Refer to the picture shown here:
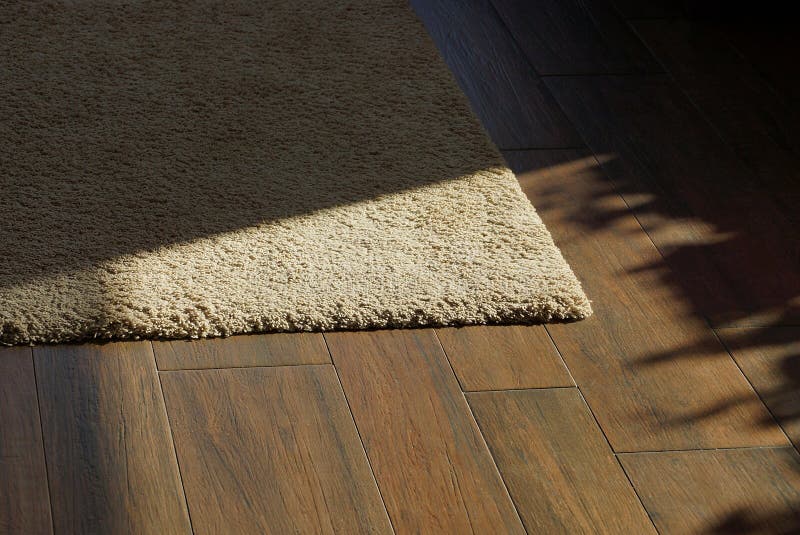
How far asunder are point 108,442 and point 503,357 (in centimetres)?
71

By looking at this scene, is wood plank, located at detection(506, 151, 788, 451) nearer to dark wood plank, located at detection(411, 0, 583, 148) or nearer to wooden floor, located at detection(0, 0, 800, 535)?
wooden floor, located at detection(0, 0, 800, 535)

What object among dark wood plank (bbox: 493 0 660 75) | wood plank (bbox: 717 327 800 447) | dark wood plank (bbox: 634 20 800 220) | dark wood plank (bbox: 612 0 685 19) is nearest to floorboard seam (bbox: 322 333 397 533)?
wood plank (bbox: 717 327 800 447)

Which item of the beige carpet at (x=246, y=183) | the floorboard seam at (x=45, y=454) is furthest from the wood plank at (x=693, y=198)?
the floorboard seam at (x=45, y=454)

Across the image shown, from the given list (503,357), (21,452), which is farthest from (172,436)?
(503,357)

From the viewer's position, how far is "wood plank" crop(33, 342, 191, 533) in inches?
61.7

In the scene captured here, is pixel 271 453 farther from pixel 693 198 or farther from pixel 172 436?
pixel 693 198

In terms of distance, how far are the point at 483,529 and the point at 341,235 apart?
2.57 feet

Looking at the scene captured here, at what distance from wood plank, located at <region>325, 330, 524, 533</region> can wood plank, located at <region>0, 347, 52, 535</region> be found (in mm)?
506

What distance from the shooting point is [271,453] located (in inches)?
66.9

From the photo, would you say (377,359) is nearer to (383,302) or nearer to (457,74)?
(383,302)

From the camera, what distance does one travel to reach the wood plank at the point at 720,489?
1.68 metres

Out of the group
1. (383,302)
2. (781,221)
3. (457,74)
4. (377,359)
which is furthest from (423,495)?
(457,74)

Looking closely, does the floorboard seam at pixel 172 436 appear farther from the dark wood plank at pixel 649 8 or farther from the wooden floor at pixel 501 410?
the dark wood plank at pixel 649 8

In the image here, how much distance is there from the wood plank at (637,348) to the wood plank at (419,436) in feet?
0.81
